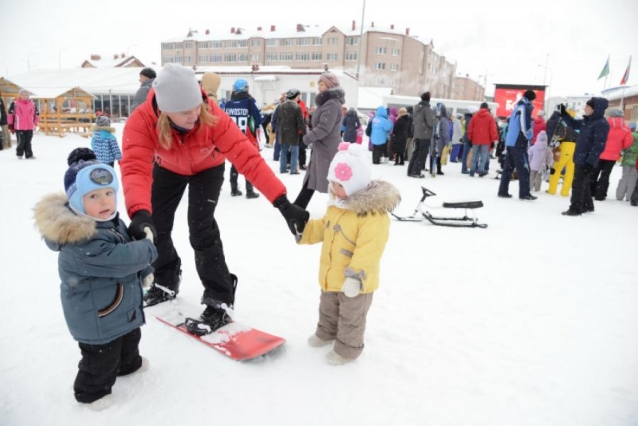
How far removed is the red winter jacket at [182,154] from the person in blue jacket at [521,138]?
7082mm

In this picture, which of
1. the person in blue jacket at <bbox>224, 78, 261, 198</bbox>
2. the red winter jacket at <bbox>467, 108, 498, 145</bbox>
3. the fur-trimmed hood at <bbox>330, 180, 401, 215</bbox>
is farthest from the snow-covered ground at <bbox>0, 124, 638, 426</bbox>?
the red winter jacket at <bbox>467, 108, 498, 145</bbox>

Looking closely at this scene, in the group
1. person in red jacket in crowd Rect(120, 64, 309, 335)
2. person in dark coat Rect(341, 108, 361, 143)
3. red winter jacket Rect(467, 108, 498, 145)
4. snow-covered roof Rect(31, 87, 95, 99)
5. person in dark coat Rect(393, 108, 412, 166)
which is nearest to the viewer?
person in red jacket in crowd Rect(120, 64, 309, 335)

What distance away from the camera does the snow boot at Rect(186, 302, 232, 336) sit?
2.94 meters

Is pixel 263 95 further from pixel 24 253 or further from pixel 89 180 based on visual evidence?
pixel 89 180

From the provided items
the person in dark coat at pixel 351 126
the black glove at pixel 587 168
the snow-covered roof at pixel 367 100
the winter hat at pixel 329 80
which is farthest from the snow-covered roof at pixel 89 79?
the black glove at pixel 587 168

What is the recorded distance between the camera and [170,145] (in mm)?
2600

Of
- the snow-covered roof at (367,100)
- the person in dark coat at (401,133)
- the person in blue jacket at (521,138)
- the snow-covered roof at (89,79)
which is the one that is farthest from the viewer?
the snow-covered roof at (367,100)

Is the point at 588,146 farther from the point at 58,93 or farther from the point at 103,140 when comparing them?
the point at 58,93

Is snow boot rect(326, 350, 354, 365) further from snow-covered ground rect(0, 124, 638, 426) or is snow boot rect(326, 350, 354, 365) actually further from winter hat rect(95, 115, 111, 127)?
winter hat rect(95, 115, 111, 127)

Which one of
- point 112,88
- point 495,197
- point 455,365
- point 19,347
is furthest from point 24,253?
point 112,88

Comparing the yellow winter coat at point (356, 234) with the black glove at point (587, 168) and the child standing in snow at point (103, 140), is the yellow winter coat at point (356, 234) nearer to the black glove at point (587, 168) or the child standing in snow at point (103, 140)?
the child standing in snow at point (103, 140)

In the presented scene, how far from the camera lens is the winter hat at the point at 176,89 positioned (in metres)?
2.34

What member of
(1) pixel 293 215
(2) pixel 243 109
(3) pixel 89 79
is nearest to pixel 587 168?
(2) pixel 243 109

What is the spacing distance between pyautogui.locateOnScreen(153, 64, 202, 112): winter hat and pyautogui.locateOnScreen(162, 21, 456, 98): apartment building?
66.9m
